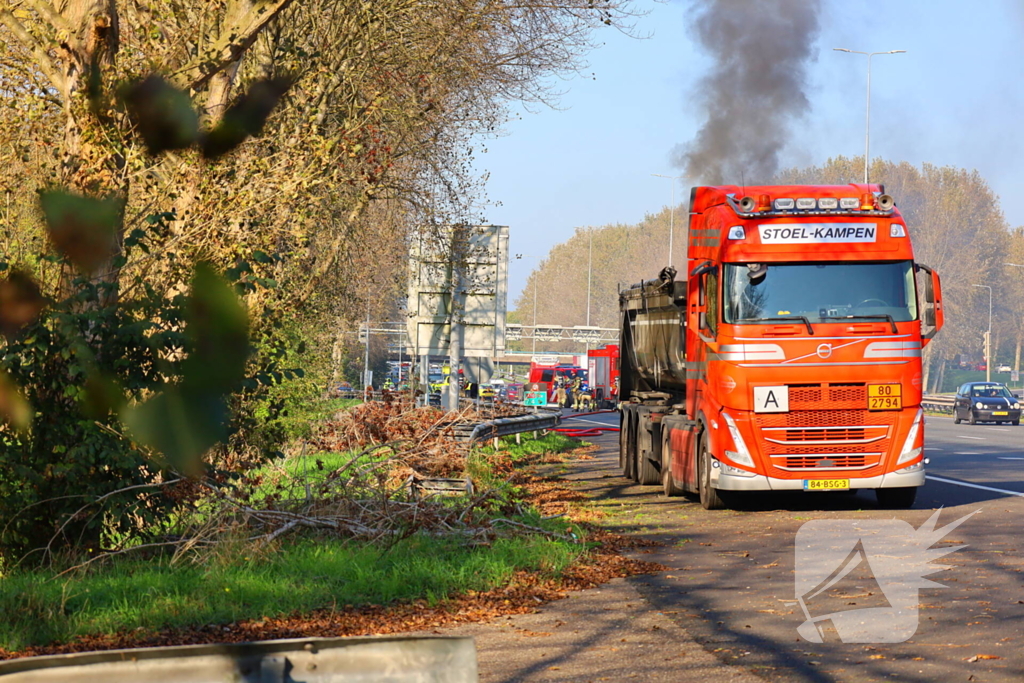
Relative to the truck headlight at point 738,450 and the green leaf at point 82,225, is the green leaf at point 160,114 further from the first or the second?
the truck headlight at point 738,450

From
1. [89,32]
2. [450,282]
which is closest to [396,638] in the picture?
[89,32]

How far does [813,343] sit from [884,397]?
1.02 m

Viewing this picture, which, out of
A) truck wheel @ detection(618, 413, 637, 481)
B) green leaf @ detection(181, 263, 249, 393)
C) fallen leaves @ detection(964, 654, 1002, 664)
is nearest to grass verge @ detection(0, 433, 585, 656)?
green leaf @ detection(181, 263, 249, 393)

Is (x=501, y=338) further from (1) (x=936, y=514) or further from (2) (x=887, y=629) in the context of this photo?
(2) (x=887, y=629)

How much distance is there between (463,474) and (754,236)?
4868 mm

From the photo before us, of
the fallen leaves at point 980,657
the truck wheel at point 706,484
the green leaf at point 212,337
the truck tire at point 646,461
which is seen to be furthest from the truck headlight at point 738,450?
the fallen leaves at point 980,657

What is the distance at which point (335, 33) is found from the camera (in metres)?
20.4

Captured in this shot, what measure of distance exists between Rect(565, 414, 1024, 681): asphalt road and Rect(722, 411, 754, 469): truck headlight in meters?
0.68

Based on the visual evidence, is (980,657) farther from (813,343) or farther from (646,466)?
(646,466)

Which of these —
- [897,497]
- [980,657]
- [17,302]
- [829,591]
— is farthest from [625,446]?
[980,657]

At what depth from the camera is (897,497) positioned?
1512 centimetres

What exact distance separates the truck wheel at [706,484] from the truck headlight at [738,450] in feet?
1.88

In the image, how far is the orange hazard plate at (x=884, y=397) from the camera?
14320 millimetres

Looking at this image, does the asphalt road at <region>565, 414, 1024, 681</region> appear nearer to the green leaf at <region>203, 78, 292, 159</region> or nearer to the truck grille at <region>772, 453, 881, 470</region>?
the truck grille at <region>772, 453, 881, 470</region>
